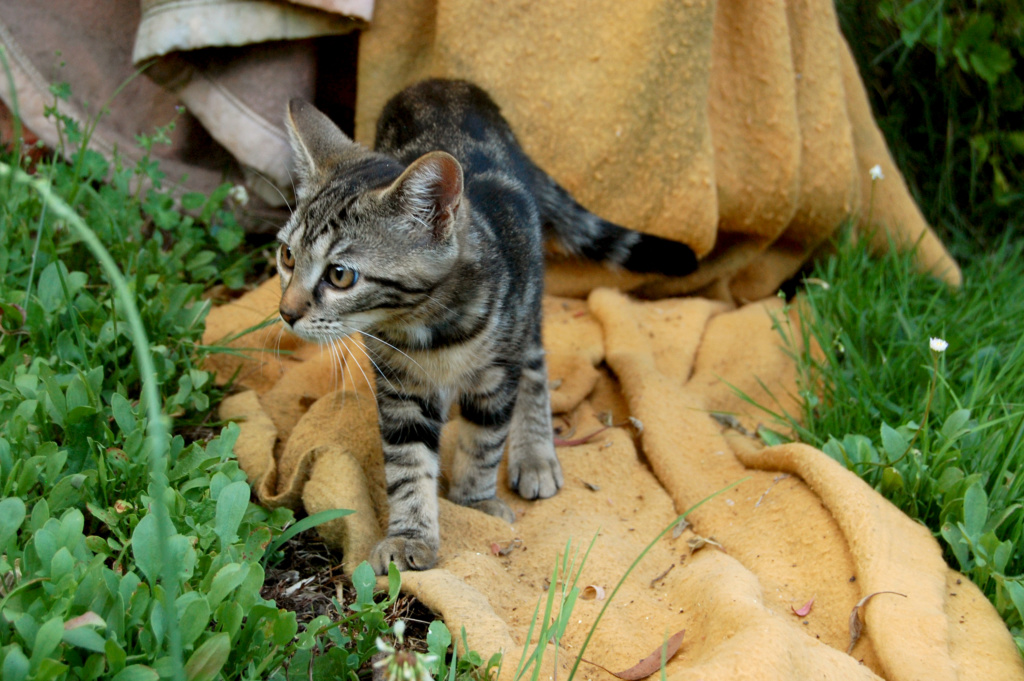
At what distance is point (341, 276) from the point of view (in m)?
1.97

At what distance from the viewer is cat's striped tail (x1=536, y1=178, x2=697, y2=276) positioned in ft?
9.84

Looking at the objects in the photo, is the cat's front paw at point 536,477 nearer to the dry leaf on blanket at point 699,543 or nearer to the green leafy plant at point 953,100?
the dry leaf on blanket at point 699,543

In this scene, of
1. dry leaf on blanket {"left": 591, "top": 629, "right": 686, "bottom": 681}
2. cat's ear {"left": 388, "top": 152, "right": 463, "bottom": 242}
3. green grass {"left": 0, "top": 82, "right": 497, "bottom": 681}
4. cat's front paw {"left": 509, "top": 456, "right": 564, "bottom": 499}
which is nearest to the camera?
green grass {"left": 0, "top": 82, "right": 497, "bottom": 681}

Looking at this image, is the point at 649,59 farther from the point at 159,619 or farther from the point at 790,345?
the point at 159,619

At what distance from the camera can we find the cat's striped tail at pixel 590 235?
9.84 feet

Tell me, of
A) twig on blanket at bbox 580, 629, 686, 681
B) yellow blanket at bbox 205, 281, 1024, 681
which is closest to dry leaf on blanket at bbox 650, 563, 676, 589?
yellow blanket at bbox 205, 281, 1024, 681

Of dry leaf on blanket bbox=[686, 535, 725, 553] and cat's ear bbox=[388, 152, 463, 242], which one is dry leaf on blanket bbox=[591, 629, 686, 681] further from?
cat's ear bbox=[388, 152, 463, 242]

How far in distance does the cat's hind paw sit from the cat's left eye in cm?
85

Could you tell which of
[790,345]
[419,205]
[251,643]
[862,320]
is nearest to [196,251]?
[419,205]

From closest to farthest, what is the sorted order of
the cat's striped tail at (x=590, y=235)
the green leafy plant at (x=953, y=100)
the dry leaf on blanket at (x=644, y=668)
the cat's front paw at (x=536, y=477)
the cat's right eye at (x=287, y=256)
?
1. the dry leaf on blanket at (x=644, y=668)
2. the cat's right eye at (x=287, y=256)
3. the cat's front paw at (x=536, y=477)
4. the cat's striped tail at (x=590, y=235)
5. the green leafy plant at (x=953, y=100)

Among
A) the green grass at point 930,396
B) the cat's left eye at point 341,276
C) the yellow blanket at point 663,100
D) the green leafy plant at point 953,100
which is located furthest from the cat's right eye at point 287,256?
the green leafy plant at point 953,100

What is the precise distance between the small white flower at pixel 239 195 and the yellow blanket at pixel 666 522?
0.39m

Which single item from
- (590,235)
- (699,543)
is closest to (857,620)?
(699,543)

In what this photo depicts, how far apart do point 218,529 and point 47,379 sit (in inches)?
25.1
